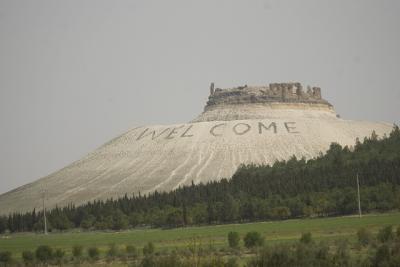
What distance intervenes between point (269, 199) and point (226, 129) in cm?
7612

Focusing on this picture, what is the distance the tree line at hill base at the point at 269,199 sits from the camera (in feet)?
303

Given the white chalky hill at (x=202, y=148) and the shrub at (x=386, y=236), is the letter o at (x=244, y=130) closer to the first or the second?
the white chalky hill at (x=202, y=148)

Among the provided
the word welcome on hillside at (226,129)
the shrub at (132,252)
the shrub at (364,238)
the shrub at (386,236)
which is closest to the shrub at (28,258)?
the shrub at (132,252)

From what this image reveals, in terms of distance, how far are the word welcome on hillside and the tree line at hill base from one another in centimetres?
4518

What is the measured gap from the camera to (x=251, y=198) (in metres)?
103

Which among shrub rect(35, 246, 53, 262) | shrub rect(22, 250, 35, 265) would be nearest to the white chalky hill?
shrub rect(35, 246, 53, 262)

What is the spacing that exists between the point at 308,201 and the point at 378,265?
60.1 m

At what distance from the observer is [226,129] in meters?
176

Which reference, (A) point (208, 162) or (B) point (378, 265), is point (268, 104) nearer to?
(A) point (208, 162)

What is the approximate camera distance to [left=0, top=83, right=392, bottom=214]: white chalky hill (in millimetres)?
148500

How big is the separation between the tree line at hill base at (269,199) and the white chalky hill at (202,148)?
25.8 metres

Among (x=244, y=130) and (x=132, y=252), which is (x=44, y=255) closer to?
(x=132, y=252)

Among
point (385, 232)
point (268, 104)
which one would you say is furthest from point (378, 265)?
point (268, 104)

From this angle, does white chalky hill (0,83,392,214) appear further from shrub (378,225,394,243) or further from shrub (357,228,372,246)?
shrub (378,225,394,243)
